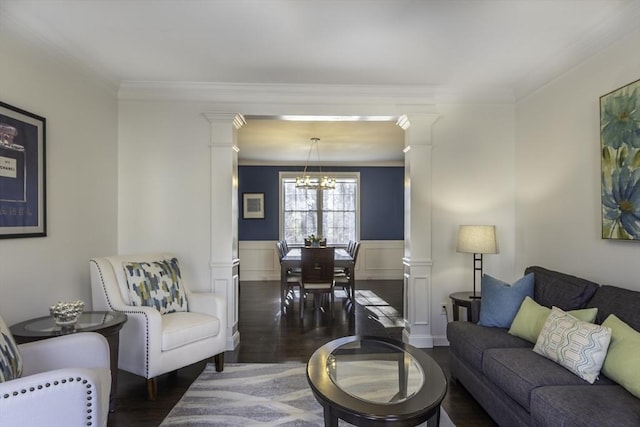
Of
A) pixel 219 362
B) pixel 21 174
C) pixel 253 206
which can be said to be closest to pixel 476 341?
pixel 219 362

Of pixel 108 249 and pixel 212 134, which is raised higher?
pixel 212 134

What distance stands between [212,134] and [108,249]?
4.87ft

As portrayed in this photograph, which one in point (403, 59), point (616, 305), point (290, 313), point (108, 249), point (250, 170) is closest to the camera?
point (616, 305)

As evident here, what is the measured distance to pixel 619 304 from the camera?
1941mm

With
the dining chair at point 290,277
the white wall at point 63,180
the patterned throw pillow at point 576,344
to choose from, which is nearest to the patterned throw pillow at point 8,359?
the white wall at point 63,180

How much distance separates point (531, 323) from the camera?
88.8 inches

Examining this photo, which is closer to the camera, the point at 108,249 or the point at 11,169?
the point at 11,169

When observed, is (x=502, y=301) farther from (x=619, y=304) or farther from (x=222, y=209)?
(x=222, y=209)

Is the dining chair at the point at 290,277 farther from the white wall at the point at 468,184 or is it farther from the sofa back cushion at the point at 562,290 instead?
the sofa back cushion at the point at 562,290

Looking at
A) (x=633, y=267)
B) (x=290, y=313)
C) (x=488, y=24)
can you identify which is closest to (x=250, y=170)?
(x=290, y=313)

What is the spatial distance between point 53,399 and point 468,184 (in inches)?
140

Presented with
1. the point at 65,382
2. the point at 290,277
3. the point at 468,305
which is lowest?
the point at 290,277

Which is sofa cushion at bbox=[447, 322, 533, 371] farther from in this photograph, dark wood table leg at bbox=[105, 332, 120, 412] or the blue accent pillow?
dark wood table leg at bbox=[105, 332, 120, 412]

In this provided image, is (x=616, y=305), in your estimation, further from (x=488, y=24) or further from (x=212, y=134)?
(x=212, y=134)
